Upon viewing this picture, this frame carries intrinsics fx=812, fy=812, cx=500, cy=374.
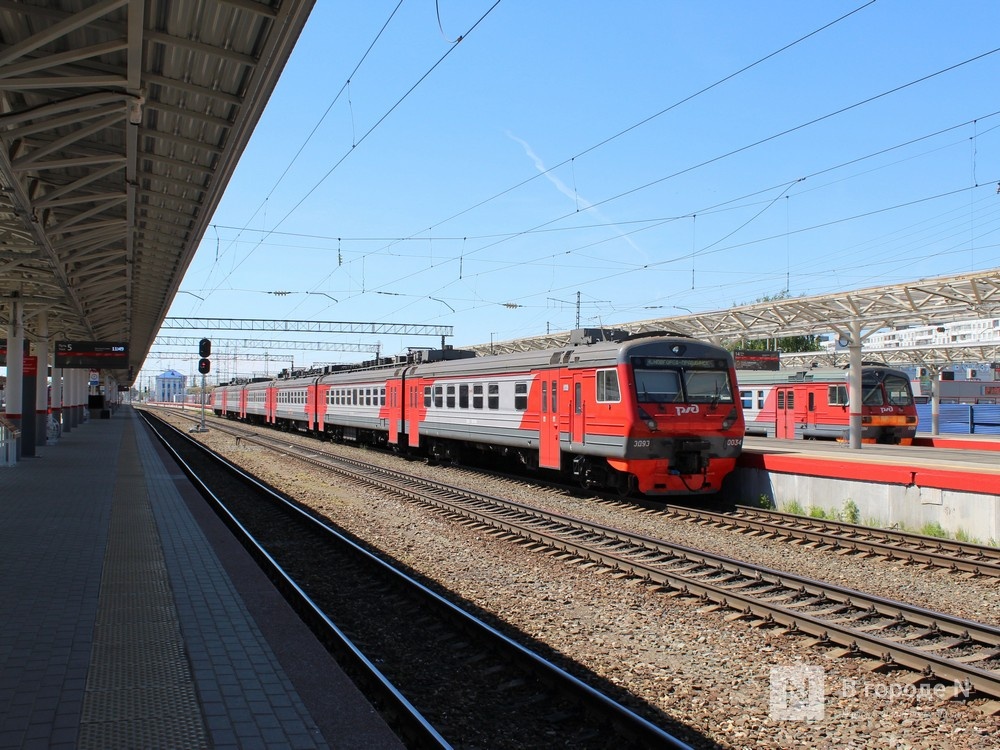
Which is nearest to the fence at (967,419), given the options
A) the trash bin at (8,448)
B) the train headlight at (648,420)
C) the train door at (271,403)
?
the train headlight at (648,420)

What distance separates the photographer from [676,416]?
14258 mm

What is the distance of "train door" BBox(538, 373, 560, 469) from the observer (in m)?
16.2

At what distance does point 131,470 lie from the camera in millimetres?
20297

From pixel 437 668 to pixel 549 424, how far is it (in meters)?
10.2

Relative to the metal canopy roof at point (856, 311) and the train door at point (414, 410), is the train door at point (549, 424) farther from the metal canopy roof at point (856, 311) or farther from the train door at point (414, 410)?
the train door at point (414, 410)

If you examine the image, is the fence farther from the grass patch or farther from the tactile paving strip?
the tactile paving strip

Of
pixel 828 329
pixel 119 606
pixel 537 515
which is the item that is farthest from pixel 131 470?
pixel 828 329

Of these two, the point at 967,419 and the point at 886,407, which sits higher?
the point at 886,407

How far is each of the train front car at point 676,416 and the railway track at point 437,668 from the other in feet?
18.1

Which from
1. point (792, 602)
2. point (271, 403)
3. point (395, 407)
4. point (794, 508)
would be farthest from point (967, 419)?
point (792, 602)

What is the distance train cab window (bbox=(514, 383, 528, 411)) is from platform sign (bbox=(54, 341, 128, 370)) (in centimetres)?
1739

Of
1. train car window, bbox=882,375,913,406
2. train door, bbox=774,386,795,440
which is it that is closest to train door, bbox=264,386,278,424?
train door, bbox=774,386,795,440

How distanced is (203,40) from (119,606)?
5671mm

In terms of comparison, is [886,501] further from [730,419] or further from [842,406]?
[842,406]
